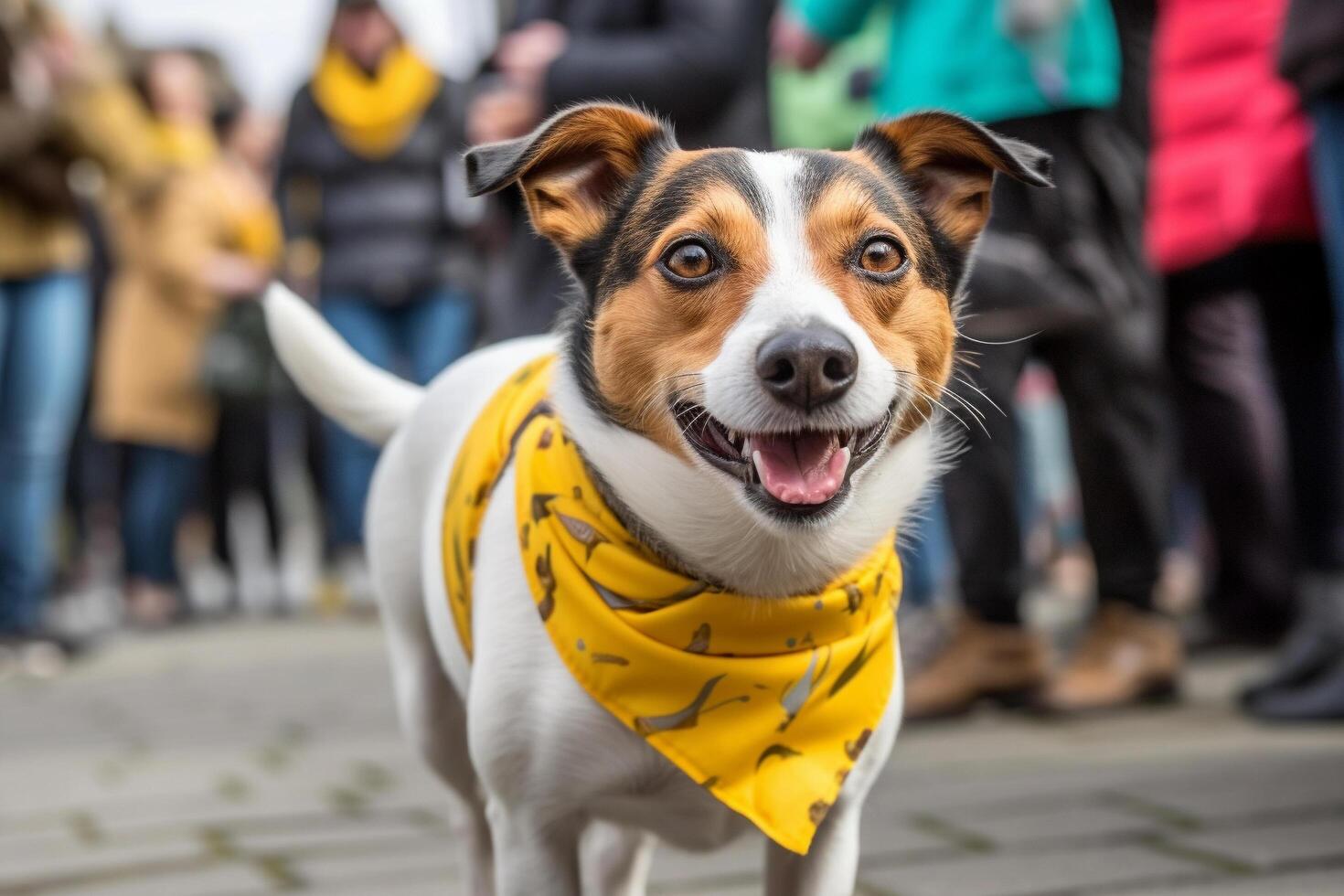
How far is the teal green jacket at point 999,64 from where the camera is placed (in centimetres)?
411

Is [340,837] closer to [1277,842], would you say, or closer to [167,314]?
[1277,842]

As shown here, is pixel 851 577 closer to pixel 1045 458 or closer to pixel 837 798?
pixel 837 798

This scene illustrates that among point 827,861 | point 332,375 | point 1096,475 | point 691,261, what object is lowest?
point 1096,475

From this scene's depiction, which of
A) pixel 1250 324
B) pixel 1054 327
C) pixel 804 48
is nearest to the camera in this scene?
pixel 1054 327

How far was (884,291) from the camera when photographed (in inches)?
84.4

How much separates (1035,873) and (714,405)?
53.1 inches

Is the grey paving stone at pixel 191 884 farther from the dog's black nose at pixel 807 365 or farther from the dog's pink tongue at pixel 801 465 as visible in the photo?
the dog's black nose at pixel 807 365

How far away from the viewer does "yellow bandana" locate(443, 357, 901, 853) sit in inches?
82.9

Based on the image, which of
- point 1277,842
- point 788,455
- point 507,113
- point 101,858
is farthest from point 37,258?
point 1277,842

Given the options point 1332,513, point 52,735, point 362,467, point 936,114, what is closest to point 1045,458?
point 362,467

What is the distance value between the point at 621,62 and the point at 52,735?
9.24ft

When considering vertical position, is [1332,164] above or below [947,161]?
below

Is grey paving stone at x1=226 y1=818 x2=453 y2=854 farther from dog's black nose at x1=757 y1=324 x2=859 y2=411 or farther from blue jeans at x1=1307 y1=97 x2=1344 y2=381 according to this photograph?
blue jeans at x1=1307 y1=97 x2=1344 y2=381

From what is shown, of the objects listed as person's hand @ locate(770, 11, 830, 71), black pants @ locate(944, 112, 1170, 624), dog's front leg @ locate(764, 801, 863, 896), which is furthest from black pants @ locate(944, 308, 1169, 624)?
dog's front leg @ locate(764, 801, 863, 896)
